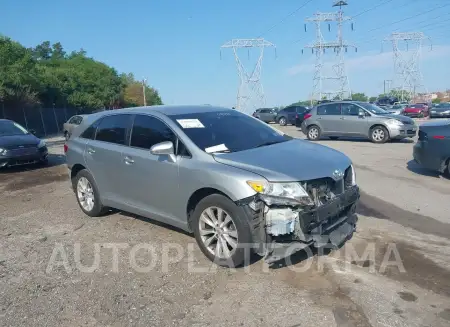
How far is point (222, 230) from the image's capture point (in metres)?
4.25

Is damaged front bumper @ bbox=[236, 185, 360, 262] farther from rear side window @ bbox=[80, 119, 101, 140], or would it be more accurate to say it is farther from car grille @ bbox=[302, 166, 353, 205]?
rear side window @ bbox=[80, 119, 101, 140]

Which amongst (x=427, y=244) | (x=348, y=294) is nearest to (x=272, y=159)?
(x=348, y=294)

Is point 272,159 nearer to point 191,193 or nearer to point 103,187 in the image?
point 191,193

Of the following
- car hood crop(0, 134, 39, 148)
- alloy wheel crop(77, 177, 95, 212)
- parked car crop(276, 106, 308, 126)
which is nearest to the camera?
alloy wheel crop(77, 177, 95, 212)

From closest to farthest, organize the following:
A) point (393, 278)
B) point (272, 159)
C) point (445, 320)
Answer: point (445, 320) < point (393, 278) < point (272, 159)

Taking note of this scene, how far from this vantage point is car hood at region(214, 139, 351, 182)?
13.2 ft

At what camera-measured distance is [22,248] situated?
5.10 metres

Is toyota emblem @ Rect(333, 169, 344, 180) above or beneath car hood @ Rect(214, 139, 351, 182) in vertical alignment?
beneath

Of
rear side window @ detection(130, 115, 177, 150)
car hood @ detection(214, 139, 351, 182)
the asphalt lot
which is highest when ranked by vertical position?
rear side window @ detection(130, 115, 177, 150)

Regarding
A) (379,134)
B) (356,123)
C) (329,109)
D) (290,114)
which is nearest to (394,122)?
(379,134)

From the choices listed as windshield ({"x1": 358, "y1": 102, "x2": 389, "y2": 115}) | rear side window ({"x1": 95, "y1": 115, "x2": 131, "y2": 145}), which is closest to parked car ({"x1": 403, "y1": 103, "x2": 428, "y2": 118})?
windshield ({"x1": 358, "y1": 102, "x2": 389, "y2": 115})

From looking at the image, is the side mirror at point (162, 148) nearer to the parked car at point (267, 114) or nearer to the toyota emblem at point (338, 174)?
the toyota emblem at point (338, 174)

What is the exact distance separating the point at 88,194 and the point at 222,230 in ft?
9.57

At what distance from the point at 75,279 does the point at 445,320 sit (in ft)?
11.1
